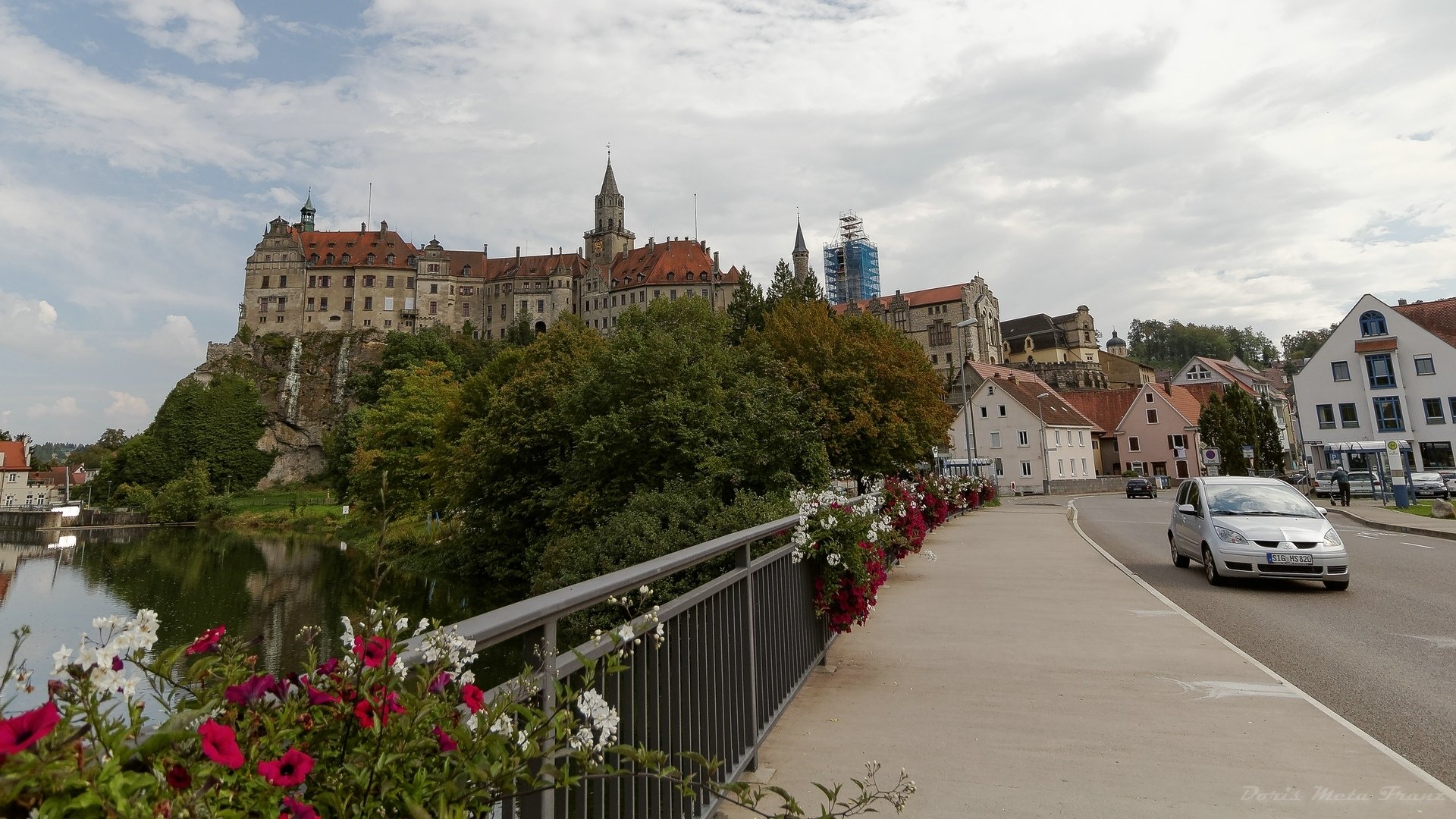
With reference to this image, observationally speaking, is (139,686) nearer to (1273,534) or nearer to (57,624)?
(1273,534)

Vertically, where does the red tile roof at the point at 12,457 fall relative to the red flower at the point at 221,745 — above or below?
above

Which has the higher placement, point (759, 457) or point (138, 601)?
point (759, 457)

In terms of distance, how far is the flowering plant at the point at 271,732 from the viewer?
3.04 feet

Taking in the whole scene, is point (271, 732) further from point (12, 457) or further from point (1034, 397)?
point (12, 457)

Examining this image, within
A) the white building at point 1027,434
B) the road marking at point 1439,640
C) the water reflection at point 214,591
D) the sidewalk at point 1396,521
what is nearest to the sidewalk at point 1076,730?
the road marking at point 1439,640

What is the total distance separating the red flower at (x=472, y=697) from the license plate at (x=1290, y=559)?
11.4 metres

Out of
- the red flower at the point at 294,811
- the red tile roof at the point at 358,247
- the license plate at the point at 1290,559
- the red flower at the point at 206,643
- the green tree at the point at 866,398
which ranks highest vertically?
the red tile roof at the point at 358,247

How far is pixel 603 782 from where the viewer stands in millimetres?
2467

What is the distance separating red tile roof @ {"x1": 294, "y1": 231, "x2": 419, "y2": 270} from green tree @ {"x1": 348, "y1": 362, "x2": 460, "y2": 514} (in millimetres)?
62209

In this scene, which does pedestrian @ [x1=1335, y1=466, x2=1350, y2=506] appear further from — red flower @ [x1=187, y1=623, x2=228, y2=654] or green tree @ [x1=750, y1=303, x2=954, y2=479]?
red flower @ [x1=187, y1=623, x2=228, y2=654]

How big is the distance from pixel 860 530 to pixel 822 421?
51.4ft

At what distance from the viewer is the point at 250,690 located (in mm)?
1243

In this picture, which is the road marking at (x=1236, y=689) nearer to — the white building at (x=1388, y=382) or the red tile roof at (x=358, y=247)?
the white building at (x=1388, y=382)

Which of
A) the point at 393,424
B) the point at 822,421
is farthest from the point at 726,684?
the point at 393,424
